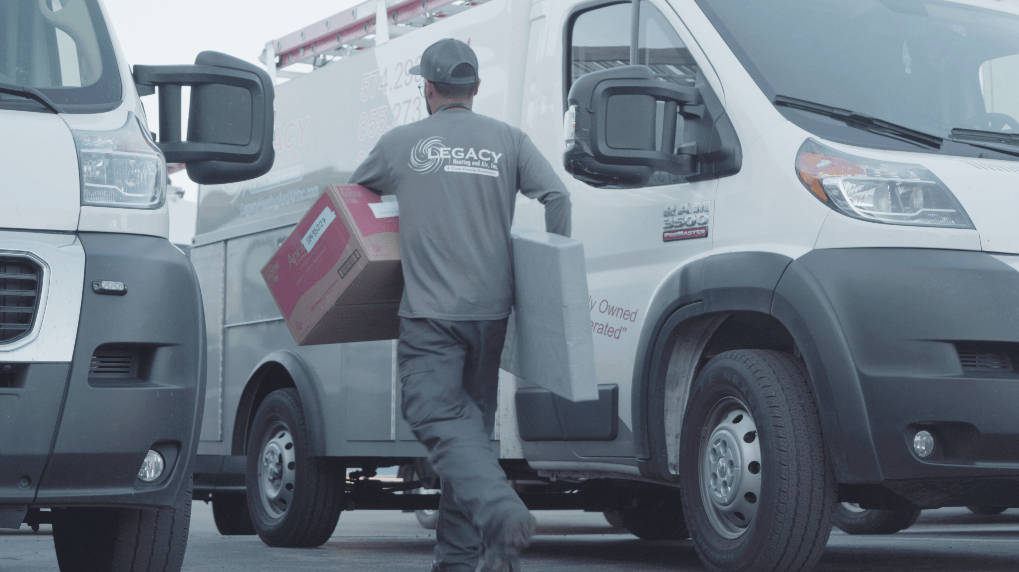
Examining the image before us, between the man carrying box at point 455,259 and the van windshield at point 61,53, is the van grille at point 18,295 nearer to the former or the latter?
the van windshield at point 61,53

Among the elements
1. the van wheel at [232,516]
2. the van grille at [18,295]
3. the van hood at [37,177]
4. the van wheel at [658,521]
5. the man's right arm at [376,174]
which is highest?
the man's right arm at [376,174]

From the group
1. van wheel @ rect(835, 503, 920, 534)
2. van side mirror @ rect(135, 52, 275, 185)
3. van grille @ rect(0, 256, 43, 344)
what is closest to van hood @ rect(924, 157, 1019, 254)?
van side mirror @ rect(135, 52, 275, 185)

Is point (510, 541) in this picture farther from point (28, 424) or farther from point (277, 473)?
point (277, 473)

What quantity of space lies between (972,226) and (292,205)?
14.1 feet

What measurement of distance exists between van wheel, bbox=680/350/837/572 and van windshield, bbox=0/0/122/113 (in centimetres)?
231

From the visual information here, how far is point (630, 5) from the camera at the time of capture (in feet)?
19.2

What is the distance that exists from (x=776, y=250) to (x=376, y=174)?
1.42m

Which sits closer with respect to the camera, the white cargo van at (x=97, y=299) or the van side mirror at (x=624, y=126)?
the white cargo van at (x=97, y=299)

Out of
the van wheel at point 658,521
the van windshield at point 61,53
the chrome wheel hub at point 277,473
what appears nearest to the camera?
the van windshield at point 61,53

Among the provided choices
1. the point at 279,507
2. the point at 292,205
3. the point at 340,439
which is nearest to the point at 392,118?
the point at 292,205

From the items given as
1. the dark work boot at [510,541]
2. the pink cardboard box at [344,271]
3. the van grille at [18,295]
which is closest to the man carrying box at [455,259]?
the pink cardboard box at [344,271]

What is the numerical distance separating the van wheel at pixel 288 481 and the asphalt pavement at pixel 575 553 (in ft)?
0.43

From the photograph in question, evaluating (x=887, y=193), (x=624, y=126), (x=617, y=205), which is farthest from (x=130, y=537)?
(x=887, y=193)

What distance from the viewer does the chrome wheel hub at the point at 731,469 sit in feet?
16.1
